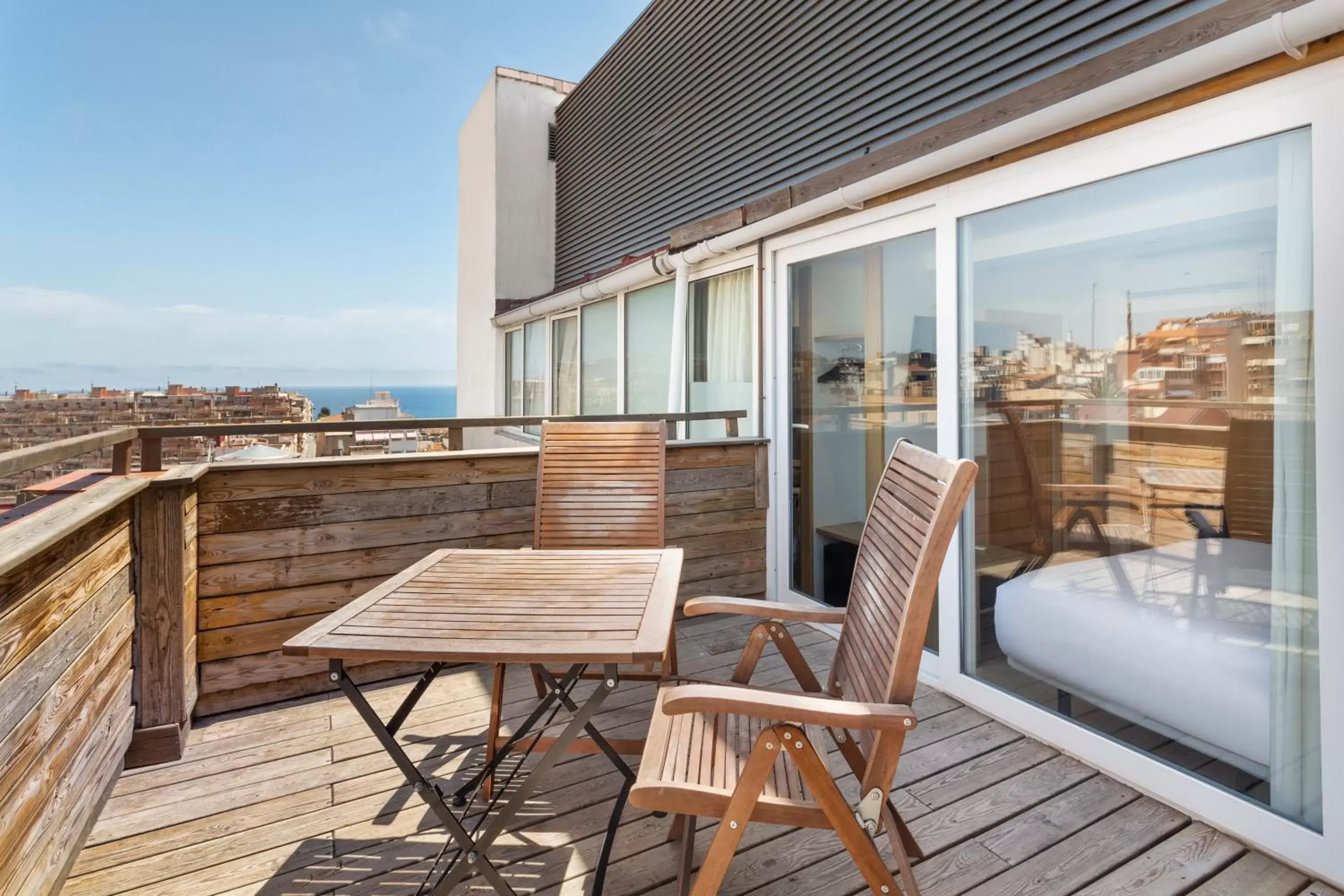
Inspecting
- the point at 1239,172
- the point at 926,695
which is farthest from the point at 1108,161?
the point at 926,695

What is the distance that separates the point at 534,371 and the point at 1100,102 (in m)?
6.44

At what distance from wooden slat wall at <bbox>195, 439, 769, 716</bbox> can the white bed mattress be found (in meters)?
2.23

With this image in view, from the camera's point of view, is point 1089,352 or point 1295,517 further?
point 1089,352

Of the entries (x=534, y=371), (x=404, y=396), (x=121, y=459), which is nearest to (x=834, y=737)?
(x=121, y=459)

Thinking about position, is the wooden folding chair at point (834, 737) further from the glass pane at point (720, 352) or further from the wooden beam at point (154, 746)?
the glass pane at point (720, 352)

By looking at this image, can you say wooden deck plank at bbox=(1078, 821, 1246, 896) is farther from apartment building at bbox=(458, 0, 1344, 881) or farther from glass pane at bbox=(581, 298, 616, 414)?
glass pane at bbox=(581, 298, 616, 414)

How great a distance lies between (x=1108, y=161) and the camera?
2148mm

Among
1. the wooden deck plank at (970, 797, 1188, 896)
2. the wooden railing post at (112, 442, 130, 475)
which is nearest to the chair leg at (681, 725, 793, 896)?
the wooden deck plank at (970, 797, 1188, 896)

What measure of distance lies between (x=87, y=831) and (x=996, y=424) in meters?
3.13

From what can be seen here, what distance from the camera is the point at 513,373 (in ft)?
28.1

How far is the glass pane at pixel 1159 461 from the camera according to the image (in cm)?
176

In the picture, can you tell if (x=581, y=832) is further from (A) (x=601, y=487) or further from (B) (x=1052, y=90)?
(B) (x=1052, y=90)

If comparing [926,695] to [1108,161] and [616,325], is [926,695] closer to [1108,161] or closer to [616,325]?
[1108,161]

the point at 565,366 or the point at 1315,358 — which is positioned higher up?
the point at 565,366
